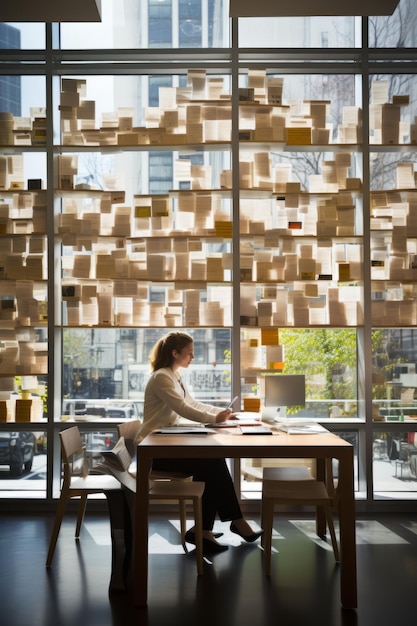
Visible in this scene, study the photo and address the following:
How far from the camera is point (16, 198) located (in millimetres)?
5895

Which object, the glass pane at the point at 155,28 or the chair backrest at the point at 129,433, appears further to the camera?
the glass pane at the point at 155,28

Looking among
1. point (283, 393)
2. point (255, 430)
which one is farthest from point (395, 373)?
point (255, 430)

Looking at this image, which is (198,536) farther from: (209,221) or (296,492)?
(209,221)

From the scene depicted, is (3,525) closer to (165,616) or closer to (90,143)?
(165,616)

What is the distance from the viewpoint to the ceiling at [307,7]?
4.95 metres

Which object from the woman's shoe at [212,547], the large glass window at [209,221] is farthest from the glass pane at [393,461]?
the woman's shoe at [212,547]

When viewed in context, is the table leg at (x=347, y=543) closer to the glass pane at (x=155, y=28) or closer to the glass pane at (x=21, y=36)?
the glass pane at (x=155, y=28)

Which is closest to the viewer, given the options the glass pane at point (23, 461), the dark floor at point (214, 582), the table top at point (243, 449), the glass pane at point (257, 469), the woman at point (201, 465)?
the dark floor at point (214, 582)

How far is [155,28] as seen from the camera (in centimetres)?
594

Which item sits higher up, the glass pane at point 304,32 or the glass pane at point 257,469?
the glass pane at point 304,32

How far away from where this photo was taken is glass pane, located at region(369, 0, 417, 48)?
5914 millimetres

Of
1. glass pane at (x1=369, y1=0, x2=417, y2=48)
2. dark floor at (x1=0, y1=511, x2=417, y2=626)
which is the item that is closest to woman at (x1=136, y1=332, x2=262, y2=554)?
dark floor at (x1=0, y1=511, x2=417, y2=626)

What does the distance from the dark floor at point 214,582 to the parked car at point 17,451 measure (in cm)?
74

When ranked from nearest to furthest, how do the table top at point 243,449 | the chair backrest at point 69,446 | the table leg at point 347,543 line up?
the table leg at point 347,543 < the table top at point 243,449 < the chair backrest at point 69,446
